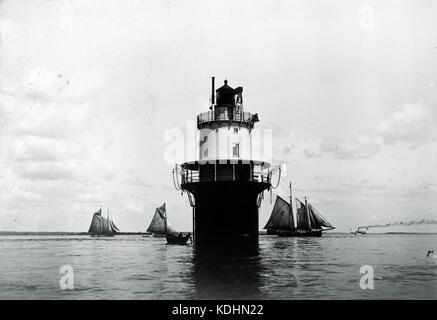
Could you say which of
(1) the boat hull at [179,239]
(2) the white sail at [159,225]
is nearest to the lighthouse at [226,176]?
(1) the boat hull at [179,239]

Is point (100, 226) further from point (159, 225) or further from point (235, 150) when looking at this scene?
point (235, 150)

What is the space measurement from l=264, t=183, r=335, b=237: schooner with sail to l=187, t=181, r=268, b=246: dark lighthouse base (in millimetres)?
67305

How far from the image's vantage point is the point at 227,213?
122ft

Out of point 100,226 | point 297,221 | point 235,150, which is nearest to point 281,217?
point 297,221

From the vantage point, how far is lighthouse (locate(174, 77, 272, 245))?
3731 cm

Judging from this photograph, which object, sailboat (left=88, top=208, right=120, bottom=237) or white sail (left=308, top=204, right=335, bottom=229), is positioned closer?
white sail (left=308, top=204, right=335, bottom=229)

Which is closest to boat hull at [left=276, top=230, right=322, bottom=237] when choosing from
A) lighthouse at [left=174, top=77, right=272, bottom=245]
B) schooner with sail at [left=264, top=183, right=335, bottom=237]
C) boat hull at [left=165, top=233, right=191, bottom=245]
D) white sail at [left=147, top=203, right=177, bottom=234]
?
schooner with sail at [left=264, top=183, right=335, bottom=237]

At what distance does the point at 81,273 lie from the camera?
31062 mm

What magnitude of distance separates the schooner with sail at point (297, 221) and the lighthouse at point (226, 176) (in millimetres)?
66232

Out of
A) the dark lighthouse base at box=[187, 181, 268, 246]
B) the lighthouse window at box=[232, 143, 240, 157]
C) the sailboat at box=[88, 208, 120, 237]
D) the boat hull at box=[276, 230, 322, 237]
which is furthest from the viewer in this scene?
the sailboat at box=[88, 208, 120, 237]

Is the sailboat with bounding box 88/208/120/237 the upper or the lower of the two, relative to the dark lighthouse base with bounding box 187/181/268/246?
lower

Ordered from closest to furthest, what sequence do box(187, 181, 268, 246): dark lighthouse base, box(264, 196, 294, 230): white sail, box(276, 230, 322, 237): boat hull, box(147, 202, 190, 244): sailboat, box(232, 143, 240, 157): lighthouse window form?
box(187, 181, 268, 246): dark lighthouse base < box(232, 143, 240, 157): lighthouse window < box(147, 202, 190, 244): sailboat < box(264, 196, 294, 230): white sail < box(276, 230, 322, 237): boat hull

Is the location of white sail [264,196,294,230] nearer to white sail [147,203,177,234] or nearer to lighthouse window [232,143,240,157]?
white sail [147,203,177,234]
